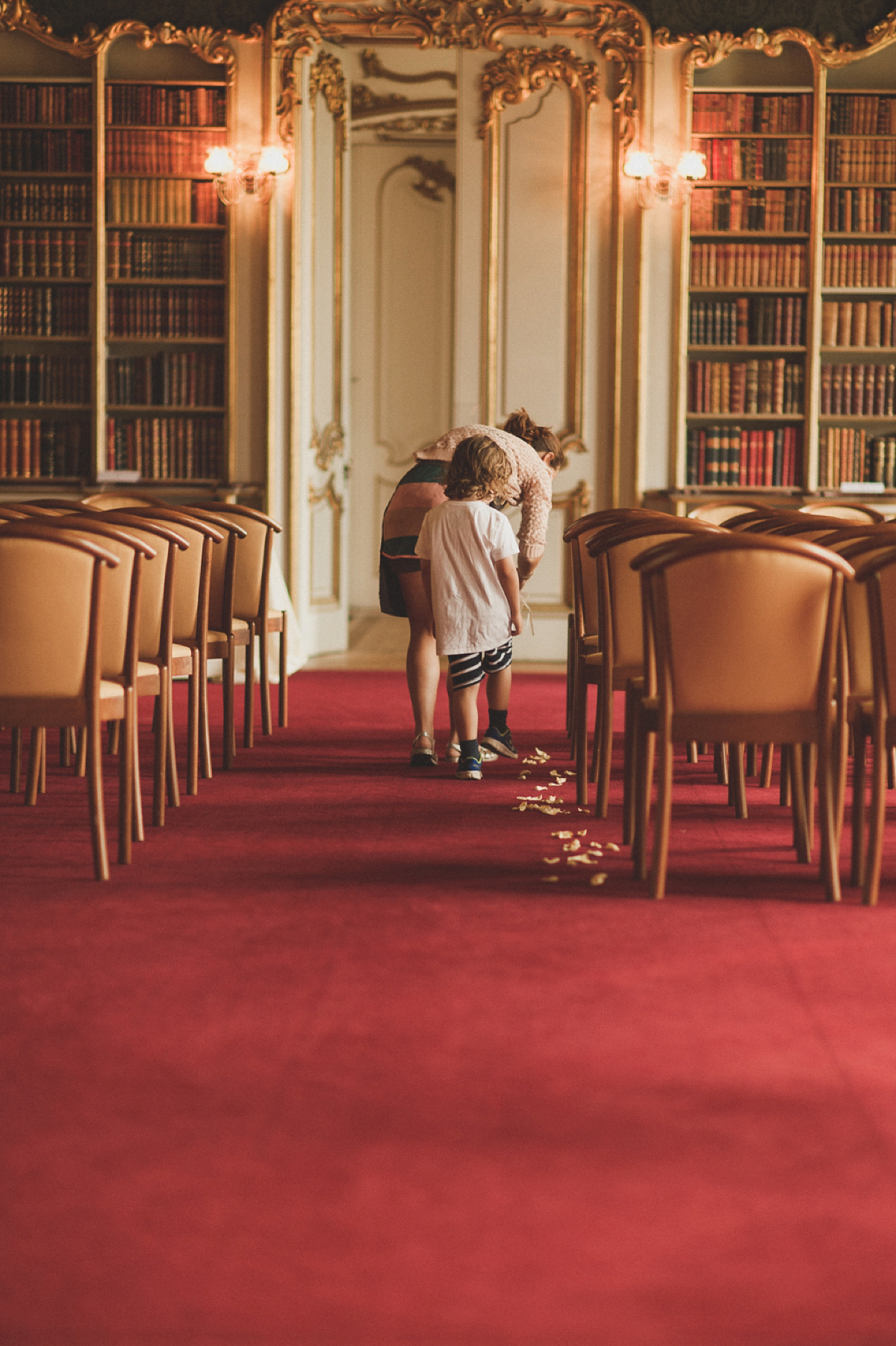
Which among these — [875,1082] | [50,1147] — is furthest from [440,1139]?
[875,1082]

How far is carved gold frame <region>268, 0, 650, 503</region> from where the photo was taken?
7707 millimetres

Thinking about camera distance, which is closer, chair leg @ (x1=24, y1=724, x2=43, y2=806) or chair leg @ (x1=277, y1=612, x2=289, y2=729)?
chair leg @ (x1=24, y1=724, x2=43, y2=806)

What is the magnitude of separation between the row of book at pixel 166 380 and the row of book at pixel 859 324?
3.37 m

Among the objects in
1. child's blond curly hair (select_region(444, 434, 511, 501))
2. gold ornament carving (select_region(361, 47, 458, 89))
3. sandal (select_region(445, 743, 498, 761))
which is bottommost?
sandal (select_region(445, 743, 498, 761))

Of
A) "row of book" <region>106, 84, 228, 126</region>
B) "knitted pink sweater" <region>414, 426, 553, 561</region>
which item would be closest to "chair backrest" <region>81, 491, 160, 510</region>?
"knitted pink sweater" <region>414, 426, 553, 561</region>

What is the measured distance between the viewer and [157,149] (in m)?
7.81

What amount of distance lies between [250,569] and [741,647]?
2.66 meters

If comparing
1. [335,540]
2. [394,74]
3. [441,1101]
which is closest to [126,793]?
[441,1101]

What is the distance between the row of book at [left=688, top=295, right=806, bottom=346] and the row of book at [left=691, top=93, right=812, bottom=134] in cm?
92

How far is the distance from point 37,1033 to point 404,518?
9.68ft

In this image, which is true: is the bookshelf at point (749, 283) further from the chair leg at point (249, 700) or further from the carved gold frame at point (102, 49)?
the chair leg at point (249, 700)

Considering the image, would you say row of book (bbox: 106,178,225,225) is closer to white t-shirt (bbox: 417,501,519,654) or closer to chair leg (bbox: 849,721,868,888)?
white t-shirt (bbox: 417,501,519,654)

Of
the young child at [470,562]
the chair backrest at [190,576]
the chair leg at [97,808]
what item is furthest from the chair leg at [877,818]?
the chair backrest at [190,576]

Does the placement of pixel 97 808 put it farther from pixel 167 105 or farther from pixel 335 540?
pixel 167 105
